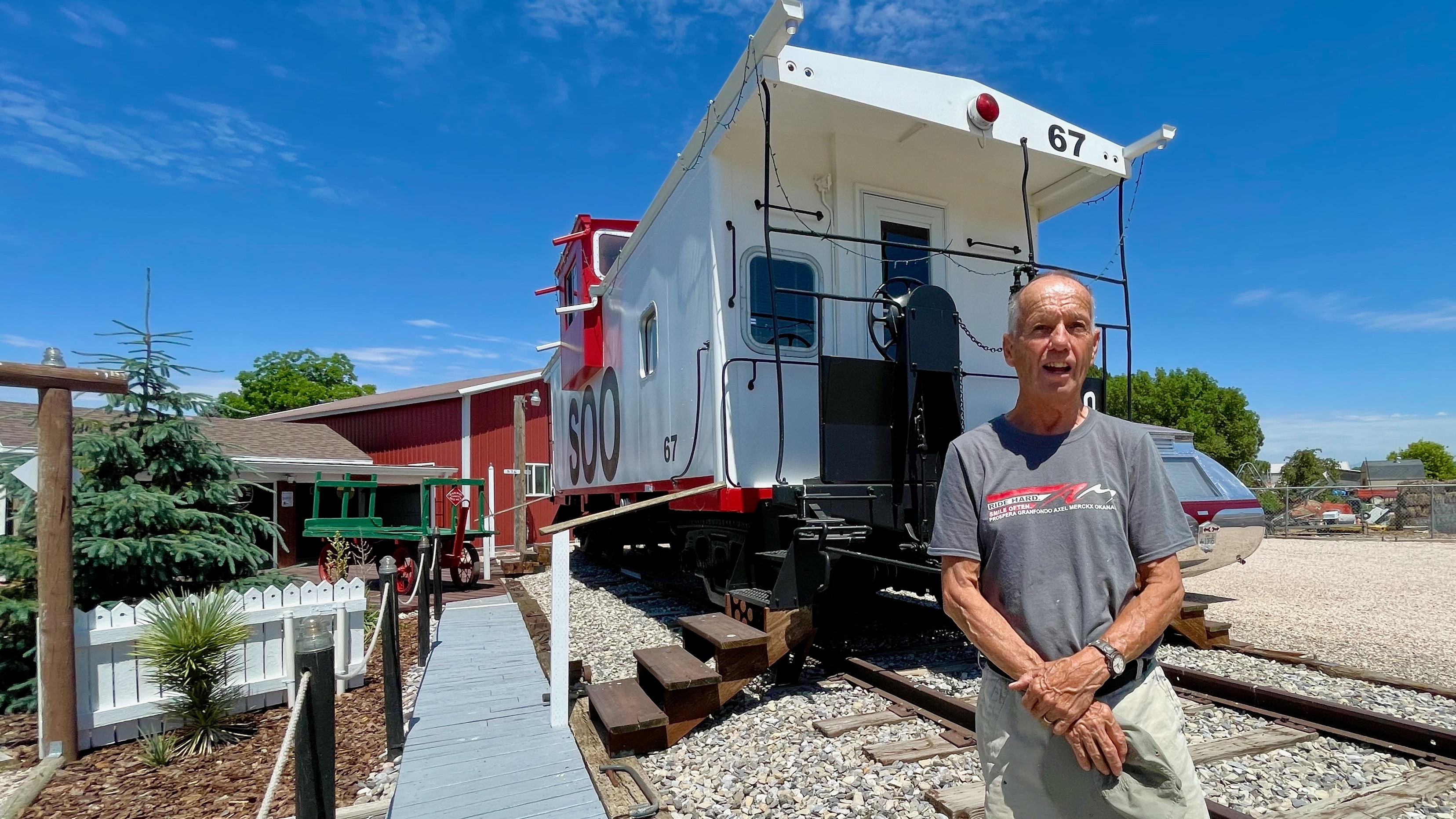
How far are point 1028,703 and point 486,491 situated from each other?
18.8 metres

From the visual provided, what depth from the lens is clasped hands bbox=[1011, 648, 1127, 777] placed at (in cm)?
163

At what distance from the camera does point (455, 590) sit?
10.8m

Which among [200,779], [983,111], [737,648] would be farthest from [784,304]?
[200,779]

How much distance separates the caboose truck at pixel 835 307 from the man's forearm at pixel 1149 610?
1974 millimetres

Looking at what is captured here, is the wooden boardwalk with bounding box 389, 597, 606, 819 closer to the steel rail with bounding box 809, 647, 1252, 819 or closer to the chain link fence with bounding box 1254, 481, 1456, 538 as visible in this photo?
the steel rail with bounding box 809, 647, 1252, 819

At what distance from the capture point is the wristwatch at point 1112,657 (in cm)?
164

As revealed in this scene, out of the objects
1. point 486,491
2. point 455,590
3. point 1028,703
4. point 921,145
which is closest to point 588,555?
point 455,590

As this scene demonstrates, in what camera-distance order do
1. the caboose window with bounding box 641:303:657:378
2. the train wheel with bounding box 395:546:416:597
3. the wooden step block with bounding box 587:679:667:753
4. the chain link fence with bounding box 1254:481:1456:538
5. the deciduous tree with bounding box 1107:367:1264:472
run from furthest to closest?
the deciduous tree with bounding box 1107:367:1264:472 → the chain link fence with bounding box 1254:481:1456:538 → the train wheel with bounding box 395:546:416:597 → the caboose window with bounding box 641:303:657:378 → the wooden step block with bounding box 587:679:667:753

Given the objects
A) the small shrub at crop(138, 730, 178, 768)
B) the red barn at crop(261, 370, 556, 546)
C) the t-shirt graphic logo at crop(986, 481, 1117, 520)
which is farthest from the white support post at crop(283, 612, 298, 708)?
the red barn at crop(261, 370, 556, 546)

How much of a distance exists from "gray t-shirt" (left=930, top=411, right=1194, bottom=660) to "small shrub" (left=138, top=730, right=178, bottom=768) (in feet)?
14.7

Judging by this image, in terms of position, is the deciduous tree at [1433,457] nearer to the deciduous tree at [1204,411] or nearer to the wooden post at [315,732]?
the deciduous tree at [1204,411]

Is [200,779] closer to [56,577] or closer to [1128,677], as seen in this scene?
[56,577]

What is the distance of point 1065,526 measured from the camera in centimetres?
175

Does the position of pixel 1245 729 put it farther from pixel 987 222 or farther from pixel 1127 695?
pixel 987 222
